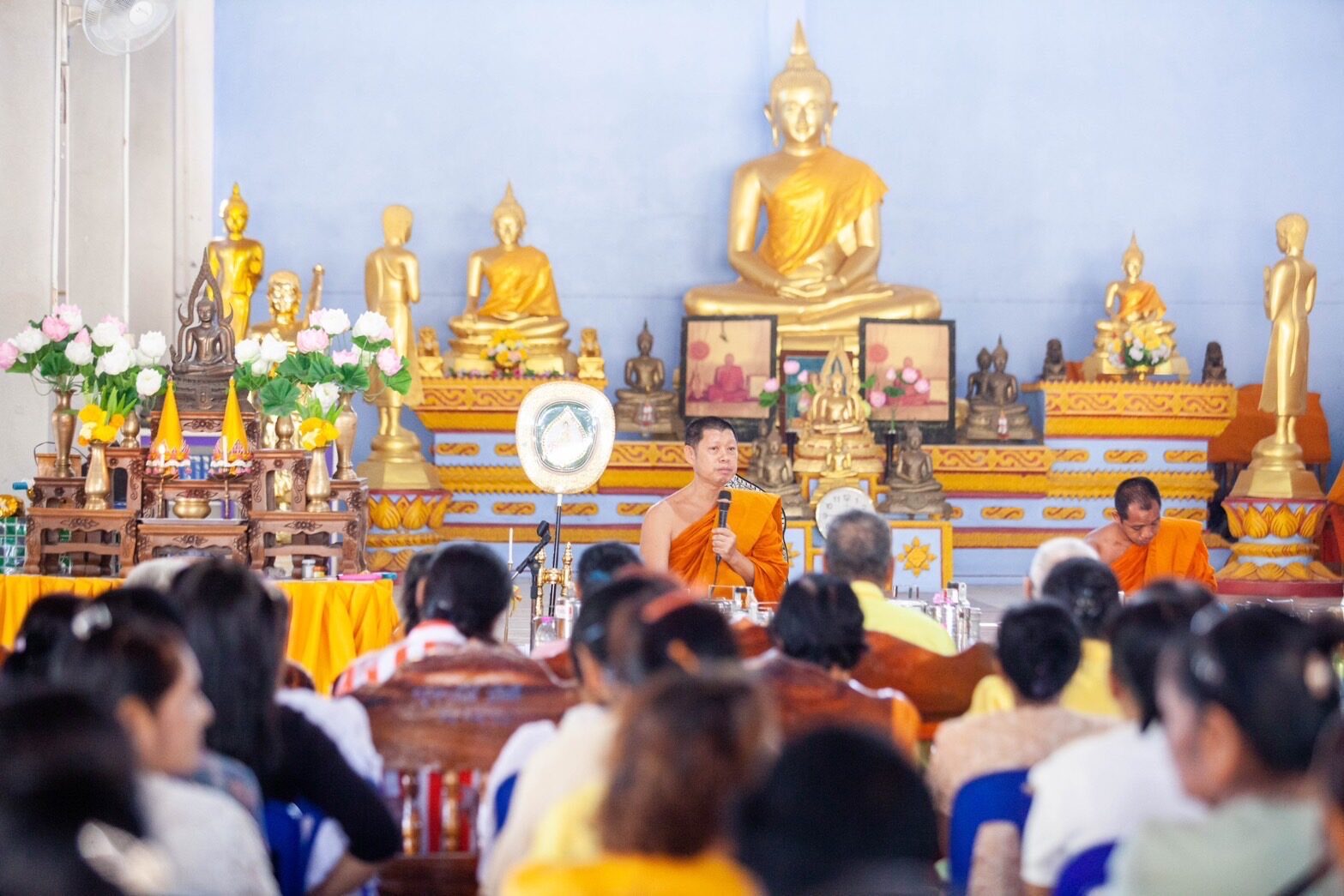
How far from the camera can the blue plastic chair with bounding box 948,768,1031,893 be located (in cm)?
261

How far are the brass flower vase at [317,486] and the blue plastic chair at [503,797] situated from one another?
3.22 m

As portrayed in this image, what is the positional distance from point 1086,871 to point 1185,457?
29.6ft

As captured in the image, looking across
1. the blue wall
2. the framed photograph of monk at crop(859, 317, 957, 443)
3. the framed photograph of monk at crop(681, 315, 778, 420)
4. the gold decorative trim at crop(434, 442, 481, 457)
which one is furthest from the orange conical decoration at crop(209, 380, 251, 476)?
the blue wall

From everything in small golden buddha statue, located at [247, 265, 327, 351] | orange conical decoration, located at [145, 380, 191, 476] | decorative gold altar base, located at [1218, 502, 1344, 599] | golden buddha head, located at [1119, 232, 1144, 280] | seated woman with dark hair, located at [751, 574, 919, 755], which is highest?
golden buddha head, located at [1119, 232, 1144, 280]

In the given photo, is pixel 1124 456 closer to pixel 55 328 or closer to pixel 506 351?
pixel 506 351

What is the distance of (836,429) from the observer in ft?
31.5

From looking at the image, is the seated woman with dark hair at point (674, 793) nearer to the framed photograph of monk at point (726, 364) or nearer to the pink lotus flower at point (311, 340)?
the pink lotus flower at point (311, 340)

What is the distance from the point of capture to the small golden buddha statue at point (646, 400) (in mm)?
10930

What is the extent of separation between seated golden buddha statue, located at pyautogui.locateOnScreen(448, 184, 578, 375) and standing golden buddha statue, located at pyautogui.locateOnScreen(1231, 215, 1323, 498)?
4558 millimetres

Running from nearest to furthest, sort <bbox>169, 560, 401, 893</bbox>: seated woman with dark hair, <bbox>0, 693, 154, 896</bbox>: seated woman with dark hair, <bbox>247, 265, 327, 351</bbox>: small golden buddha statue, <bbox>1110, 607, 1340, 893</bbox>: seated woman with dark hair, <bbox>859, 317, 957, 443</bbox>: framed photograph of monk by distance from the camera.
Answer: <bbox>0, 693, 154, 896</bbox>: seated woman with dark hair
<bbox>1110, 607, 1340, 893</bbox>: seated woman with dark hair
<bbox>169, 560, 401, 893</bbox>: seated woman with dark hair
<bbox>247, 265, 327, 351</bbox>: small golden buddha statue
<bbox>859, 317, 957, 443</bbox>: framed photograph of monk

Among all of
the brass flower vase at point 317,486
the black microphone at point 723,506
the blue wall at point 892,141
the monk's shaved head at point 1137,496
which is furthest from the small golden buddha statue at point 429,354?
the monk's shaved head at point 1137,496

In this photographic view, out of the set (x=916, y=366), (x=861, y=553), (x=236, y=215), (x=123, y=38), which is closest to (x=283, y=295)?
(x=236, y=215)

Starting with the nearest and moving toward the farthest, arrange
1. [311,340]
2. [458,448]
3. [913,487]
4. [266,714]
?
1. [266,714]
2. [311,340]
3. [913,487]
4. [458,448]

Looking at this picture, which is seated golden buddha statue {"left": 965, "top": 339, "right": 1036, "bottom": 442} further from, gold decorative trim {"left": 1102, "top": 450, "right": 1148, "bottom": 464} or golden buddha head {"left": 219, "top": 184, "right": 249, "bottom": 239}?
golden buddha head {"left": 219, "top": 184, "right": 249, "bottom": 239}
